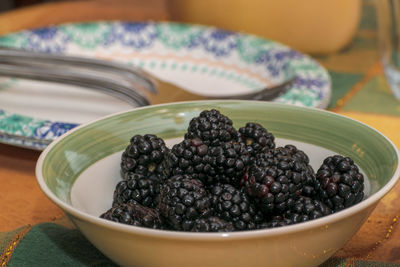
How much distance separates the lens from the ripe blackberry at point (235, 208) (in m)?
0.57

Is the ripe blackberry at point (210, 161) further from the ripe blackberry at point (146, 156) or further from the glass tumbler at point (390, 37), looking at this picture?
the glass tumbler at point (390, 37)

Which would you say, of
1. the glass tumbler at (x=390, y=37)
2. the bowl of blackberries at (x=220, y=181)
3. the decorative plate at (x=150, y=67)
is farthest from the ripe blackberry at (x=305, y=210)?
the glass tumbler at (x=390, y=37)

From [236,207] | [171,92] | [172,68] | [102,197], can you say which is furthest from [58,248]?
[172,68]

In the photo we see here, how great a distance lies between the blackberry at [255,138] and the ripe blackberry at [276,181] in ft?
0.16

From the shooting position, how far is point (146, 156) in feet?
2.18

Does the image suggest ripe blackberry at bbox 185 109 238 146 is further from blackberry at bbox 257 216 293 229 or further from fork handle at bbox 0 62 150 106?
fork handle at bbox 0 62 150 106

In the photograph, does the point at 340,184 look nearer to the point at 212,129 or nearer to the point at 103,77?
the point at 212,129

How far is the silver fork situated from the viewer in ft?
3.22

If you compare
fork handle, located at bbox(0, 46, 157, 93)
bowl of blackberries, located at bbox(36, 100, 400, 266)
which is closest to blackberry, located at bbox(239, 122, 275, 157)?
bowl of blackberries, located at bbox(36, 100, 400, 266)

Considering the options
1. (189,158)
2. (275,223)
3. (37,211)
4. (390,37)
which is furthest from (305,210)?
(390,37)

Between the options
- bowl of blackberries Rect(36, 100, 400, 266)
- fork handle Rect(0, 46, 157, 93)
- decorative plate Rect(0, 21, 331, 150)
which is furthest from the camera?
fork handle Rect(0, 46, 157, 93)

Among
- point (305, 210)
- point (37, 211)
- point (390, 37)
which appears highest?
point (390, 37)

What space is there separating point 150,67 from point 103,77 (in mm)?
244

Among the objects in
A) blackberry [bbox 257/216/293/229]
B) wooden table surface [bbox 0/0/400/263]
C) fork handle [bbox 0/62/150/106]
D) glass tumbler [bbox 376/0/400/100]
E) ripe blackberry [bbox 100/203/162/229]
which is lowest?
wooden table surface [bbox 0/0/400/263]
